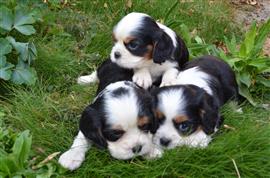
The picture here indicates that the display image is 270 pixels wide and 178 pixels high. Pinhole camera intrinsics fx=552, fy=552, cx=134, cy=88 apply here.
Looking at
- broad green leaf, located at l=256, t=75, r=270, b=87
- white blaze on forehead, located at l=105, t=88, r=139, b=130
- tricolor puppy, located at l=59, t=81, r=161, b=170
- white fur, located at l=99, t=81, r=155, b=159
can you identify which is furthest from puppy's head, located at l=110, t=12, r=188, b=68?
broad green leaf, located at l=256, t=75, r=270, b=87

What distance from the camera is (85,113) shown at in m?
4.41

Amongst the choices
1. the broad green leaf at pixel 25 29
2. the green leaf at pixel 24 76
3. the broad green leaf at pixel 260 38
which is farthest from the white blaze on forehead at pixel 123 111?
the broad green leaf at pixel 260 38

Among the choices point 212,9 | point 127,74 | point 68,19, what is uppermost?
point 127,74

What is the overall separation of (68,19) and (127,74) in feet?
7.26

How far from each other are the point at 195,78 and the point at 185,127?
815 mm

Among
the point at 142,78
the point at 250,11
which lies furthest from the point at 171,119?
the point at 250,11

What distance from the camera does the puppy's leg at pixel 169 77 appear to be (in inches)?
199

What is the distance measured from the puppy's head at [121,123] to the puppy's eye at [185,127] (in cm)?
21

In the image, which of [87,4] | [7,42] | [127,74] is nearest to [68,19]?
[87,4]

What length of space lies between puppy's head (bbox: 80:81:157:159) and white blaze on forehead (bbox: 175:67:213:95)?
2.36 feet

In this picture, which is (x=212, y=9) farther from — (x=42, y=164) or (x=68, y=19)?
(x=42, y=164)

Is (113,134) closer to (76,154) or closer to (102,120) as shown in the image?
(102,120)

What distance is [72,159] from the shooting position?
4.46m

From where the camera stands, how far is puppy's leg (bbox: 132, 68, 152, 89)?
16.5 feet
